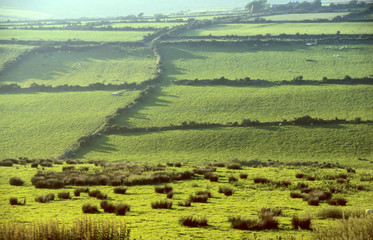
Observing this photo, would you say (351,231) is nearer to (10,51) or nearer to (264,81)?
(264,81)

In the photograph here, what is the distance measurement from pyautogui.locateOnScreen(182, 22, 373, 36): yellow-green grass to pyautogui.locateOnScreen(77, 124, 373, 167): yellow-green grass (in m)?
65.3

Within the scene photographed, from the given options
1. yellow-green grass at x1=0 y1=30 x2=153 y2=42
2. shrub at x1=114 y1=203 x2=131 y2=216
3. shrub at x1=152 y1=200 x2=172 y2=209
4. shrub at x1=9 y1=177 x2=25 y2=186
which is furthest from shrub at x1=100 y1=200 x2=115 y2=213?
yellow-green grass at x1=0 y1=30 x2=153 y2=42

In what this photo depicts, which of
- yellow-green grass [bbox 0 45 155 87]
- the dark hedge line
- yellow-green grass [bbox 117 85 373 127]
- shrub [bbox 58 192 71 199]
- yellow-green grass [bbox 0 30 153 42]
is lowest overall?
shrub [bbox 58 192 71 199]

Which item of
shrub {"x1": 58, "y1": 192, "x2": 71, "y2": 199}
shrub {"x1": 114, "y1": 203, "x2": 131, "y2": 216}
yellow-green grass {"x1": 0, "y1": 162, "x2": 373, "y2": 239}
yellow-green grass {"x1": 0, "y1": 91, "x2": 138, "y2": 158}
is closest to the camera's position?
yellow-green grass {"x1": 0, "y1": 162, "x2": 373, "y2": 239}

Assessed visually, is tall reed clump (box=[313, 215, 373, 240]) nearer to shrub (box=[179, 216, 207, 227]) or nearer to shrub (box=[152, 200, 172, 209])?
shrub (box=[179, 216, 207, 227])

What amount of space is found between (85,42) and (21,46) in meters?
15.5

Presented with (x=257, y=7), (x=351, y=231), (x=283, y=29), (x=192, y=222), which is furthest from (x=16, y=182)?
(x=257, y=7)

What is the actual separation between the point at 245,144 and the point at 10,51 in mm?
71704

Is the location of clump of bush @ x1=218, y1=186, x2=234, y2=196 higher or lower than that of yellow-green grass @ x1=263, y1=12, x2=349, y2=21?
lower

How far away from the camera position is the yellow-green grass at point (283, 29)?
11042 cm

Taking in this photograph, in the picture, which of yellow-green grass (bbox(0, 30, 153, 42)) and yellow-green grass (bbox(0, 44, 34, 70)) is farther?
yellow-green grass (bbox(0, 30, 153, 42))

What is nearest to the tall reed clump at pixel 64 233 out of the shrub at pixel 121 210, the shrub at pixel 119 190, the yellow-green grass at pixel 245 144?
the shrub at pixel 121 210

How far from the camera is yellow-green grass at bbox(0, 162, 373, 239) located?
1407cm

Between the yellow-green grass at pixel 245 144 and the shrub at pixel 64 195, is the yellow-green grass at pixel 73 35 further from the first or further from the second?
the shrub at pixel 64 195
